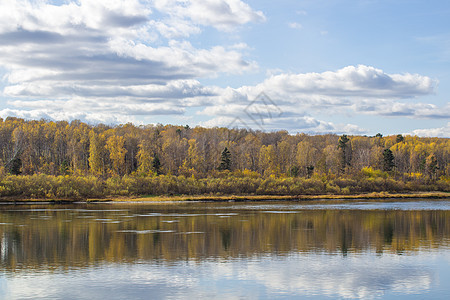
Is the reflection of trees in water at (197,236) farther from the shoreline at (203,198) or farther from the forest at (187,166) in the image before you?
the forest at (187,166)

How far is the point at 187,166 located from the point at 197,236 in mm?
94639

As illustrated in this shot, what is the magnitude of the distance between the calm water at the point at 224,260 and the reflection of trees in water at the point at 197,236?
0.09m

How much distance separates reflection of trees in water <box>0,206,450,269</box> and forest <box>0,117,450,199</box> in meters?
44.1

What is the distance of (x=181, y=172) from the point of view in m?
124

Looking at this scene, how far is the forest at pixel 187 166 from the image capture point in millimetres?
99812

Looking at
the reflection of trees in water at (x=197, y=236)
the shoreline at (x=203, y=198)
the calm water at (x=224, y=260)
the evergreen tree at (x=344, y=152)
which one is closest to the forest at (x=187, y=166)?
the evergreen tree at (x=344, y=152)

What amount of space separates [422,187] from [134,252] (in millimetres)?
103798

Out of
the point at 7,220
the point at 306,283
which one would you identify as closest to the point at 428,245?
the point at 306,283

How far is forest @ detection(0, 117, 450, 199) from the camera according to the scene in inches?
3930

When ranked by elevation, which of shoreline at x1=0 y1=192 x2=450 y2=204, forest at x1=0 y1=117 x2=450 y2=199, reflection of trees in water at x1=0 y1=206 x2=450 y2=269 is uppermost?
forest at x1=0 y1=117 x2=450 y2=199

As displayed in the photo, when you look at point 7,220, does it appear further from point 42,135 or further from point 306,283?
point 42,135

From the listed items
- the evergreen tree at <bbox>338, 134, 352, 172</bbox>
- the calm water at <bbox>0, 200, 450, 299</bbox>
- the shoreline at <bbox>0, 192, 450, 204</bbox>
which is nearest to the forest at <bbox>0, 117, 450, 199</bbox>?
the evergreen tree at <bbox>338, 134, 352, 172</bbox>

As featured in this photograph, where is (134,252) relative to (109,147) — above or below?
below

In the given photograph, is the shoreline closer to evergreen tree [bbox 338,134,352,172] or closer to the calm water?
evergreen tree [bbox 338,134,352,172]
